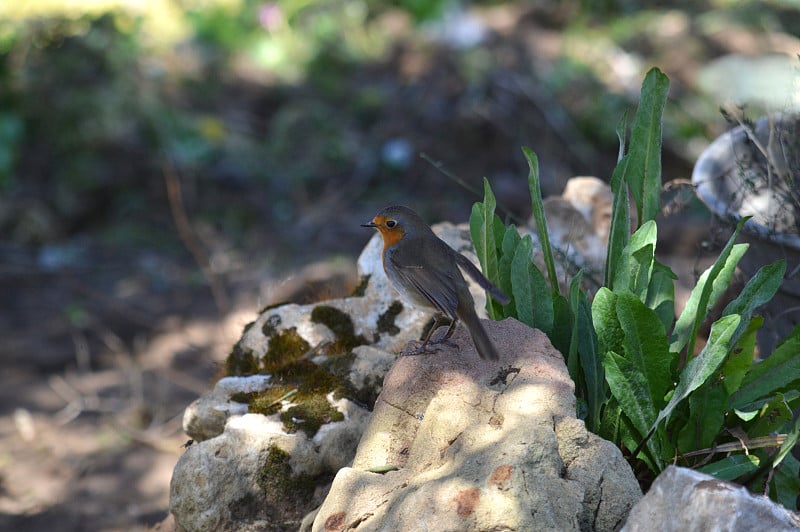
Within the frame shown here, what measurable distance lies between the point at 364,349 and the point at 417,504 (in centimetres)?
94

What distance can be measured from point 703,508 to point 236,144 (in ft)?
20.8

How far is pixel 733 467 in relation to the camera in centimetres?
227

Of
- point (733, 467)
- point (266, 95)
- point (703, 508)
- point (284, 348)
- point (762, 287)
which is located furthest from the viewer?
point (266, 95)

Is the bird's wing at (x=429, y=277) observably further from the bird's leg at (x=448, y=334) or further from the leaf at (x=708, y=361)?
the leaf at (x=708, y=361)

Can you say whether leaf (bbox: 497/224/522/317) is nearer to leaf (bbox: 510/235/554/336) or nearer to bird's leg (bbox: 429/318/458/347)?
leaf (bbox: 510/235/554/336)

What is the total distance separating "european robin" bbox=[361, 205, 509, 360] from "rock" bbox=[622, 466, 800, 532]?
24.8 inches

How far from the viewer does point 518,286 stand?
2.65 metres

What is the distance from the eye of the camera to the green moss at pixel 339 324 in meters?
3.13

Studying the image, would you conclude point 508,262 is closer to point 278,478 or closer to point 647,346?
point 647,346

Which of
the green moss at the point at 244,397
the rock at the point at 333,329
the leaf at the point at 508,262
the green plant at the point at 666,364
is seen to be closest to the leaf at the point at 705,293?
the green plant at the point at 666,364

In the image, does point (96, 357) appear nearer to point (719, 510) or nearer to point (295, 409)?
point (295, 409)

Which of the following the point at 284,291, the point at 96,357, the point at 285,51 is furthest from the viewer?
the point at 285,51

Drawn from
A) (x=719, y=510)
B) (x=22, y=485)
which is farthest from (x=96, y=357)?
(x=719, y=510)

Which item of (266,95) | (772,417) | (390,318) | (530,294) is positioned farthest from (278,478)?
(266,95)
